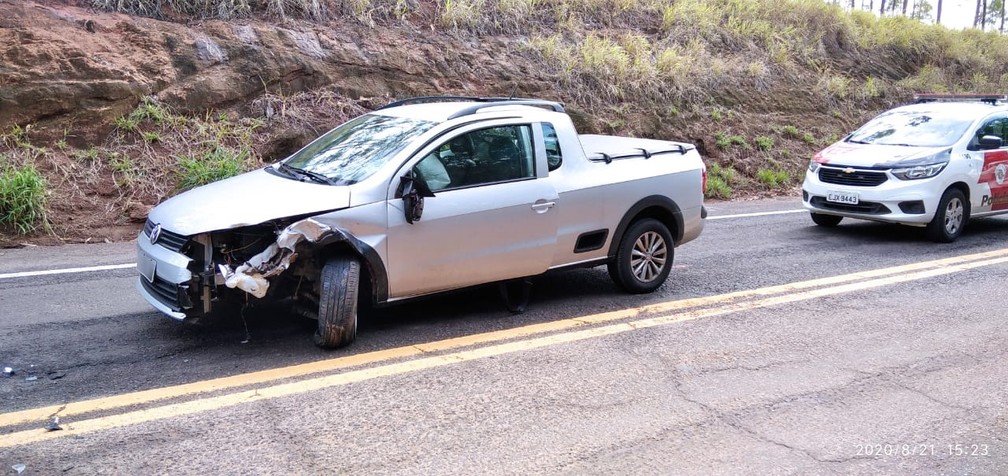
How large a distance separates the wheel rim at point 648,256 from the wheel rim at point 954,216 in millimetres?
4887

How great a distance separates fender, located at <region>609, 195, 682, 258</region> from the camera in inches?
265

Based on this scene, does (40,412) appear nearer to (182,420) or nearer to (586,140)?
(182,420)

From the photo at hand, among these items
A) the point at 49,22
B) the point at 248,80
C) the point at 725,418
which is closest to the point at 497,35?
the point at 248,80

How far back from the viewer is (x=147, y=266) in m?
5.29

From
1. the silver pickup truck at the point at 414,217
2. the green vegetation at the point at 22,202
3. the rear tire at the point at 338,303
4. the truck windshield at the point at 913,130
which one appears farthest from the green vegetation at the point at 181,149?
the truck windshield at the point at 913,130

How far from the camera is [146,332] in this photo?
18.2 feet

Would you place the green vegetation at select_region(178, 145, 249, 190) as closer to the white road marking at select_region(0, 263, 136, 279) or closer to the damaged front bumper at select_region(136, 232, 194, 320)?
the white road marking at select_region(0, 263, 136, 279)

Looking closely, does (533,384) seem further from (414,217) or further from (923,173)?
(923,173)

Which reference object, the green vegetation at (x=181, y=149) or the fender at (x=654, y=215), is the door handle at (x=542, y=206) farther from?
the green vegetation at (x=181, y=149)

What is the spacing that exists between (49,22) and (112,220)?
391 cm

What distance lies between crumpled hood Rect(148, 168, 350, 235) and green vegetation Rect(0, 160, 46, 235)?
14.6 feet

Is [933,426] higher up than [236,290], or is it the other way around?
[236,290]

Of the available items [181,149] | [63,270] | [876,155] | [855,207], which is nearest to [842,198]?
[855,207]

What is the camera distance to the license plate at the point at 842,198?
9.78m
